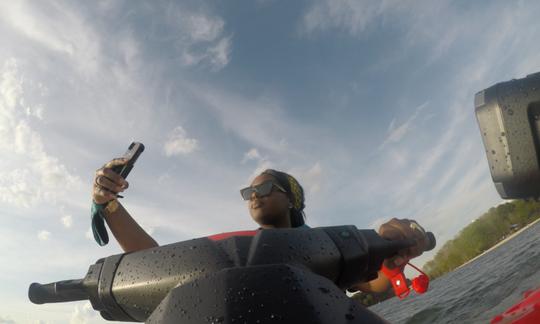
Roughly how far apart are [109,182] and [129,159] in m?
0.15

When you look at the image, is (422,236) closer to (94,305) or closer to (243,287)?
(243,287)

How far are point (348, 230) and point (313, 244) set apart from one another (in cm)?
24

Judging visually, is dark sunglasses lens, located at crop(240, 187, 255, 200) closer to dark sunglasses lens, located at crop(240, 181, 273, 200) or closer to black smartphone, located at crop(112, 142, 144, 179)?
dark sunglasses lens, located at crop(240, 181, 273, 200)

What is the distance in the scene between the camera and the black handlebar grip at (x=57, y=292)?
125 centimetres

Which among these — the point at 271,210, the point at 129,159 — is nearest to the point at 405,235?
the point at 129,159

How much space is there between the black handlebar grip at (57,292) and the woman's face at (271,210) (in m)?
1.94

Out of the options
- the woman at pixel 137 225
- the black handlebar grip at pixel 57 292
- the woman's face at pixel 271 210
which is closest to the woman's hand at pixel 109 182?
the woman at pixel 137 225

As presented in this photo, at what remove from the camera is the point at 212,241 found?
0.99 meters

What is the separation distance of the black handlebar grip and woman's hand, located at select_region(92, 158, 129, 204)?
433 millimetres

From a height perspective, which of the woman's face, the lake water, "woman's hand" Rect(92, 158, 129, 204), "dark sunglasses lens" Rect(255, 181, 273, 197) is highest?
"dark sunglasses lens" Rect(255, 181, 273, 197)

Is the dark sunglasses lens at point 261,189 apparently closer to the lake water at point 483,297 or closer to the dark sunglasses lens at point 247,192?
the dark sunglasses lens at point 247,192

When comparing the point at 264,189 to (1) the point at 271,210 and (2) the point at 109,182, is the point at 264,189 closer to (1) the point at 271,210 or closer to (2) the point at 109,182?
(1) the point at 271,210

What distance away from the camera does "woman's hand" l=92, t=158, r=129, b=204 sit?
1.54 m

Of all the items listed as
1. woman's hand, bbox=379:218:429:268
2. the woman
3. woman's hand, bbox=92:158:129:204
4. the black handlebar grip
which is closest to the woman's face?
the woman
